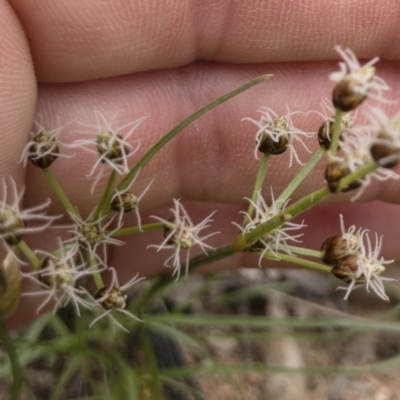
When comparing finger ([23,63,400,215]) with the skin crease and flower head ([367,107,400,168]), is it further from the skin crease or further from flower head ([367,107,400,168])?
flower head ([367,107,400,168])

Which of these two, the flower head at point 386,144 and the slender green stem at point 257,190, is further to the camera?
the slender green stem at point 257,190

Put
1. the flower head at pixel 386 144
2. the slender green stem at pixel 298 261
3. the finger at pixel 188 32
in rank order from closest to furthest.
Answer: the flower head at pixel 386 144 < the slender green stem at pixel 298 261 < the finger at pixel 188 32

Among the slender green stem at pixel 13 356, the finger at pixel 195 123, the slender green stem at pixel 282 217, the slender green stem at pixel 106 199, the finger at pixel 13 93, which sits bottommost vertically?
the slender green stem at pixel 13 356

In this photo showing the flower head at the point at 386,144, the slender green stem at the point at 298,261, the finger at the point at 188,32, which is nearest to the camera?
the flower head at the point at 386,144

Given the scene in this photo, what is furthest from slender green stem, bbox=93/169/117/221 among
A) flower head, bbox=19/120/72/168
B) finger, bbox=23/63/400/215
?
finger, bbox=23/63/400/215

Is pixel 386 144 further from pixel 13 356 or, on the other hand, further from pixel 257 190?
pixel 13 356

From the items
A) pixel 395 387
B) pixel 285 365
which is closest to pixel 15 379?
pixel 285 365

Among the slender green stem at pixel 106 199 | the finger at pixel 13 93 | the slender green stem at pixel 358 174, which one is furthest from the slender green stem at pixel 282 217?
the finger at pixel 13 93

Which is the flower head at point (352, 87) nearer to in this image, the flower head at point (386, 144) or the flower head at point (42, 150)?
the flower head at point (386, 144)
